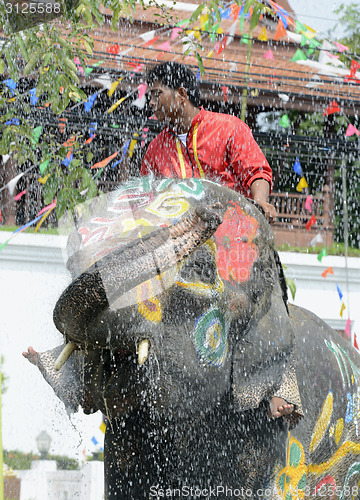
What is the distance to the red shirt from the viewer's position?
2646 millimetres

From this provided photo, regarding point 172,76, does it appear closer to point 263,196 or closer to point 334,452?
point 263,196

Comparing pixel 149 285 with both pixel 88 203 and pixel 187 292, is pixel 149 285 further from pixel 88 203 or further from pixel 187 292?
pixel 88 203

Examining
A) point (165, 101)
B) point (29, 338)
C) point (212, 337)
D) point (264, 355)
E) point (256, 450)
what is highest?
point (165, 101)

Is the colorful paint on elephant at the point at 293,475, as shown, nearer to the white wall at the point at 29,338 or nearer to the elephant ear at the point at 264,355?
the elephant ear at the point at 264,355

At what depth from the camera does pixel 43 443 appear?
6898 millimetres

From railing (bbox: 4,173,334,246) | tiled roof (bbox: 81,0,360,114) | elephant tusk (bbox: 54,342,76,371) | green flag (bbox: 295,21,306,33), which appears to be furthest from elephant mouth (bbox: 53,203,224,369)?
railing (bbox: 4,173,334,246)

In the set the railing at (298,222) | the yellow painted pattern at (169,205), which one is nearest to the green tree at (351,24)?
the railing at (298,222)

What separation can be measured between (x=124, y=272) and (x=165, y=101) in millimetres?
951

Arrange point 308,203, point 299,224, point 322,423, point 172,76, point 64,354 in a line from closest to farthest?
point 64,354, point 172,76, point 322,423, point 308,203, point 299,224

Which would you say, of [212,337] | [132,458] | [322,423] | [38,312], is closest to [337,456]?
[322,423]

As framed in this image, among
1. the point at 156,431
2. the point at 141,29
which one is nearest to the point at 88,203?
the point at 156,431

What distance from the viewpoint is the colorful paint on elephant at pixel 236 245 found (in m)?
Result: 2.25

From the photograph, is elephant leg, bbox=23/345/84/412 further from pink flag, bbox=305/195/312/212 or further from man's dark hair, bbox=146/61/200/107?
pink flag, bbox=305/195/312/212

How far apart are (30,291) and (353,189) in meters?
5.46
